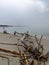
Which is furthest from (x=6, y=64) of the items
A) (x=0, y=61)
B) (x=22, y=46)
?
(x=22, y=46)

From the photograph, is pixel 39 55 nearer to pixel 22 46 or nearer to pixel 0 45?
pixel 22 46

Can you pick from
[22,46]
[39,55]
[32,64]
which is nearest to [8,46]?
[22,46]

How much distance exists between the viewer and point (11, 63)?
4664 mm

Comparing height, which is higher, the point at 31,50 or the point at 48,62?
the point at 31,50

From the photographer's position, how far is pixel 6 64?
4508mm

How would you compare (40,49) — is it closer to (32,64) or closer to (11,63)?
(11,63)

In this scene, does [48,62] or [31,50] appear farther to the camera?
[48,62]

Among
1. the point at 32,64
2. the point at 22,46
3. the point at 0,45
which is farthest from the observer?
the point at 0,45

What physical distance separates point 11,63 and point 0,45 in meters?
1.37

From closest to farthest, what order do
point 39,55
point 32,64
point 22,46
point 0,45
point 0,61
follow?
point 32,64, point 39,55, point 0,61, point 22,46, point 0,45

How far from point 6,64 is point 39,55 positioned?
778mm

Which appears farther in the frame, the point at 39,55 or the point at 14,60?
the point at 14,60

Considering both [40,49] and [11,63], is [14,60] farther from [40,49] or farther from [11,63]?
[40,49]

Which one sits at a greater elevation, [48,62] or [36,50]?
[36,50]
